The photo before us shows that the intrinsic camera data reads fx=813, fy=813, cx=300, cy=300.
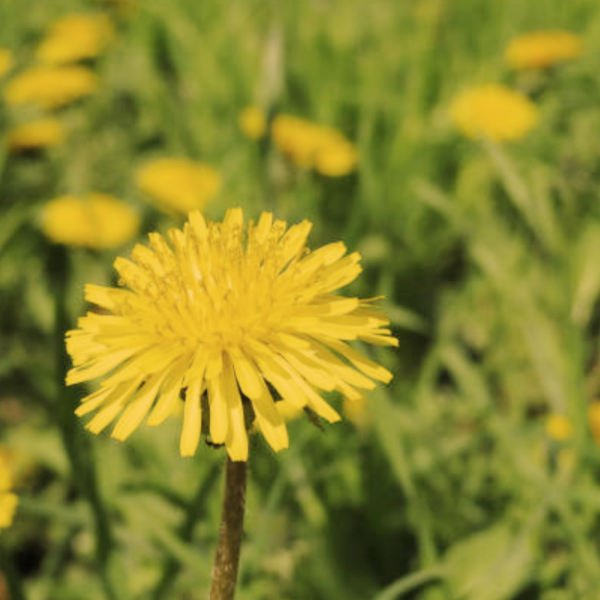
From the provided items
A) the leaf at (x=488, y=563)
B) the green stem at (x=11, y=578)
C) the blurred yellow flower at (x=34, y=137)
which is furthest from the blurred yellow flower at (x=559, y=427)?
the blurred yellow flower at (x=34, y=137)

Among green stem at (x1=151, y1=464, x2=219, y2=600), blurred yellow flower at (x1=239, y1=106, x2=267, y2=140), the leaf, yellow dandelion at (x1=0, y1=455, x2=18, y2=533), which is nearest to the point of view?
yellow dandelion at (x1=0, y1=455, x2=18, y2=533)

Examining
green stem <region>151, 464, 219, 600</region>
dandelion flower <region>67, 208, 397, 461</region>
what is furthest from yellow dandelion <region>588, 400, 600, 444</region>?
dandelion flower <region>67, 208, 397, 461</region>

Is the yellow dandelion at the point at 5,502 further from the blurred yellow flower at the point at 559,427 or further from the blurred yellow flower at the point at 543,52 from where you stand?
the blurred yellow flower at the point at 543,52

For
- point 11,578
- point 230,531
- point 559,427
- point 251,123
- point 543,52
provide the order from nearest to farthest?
point 230,531 → point 11,578 → point 559,427 → point 251,123 → point 543,52

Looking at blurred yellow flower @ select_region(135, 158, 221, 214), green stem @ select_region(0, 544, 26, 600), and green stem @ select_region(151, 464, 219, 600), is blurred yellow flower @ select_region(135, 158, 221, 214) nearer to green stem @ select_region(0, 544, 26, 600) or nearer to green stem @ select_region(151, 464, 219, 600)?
green stem @ select_region(151, 464, 219, 600)

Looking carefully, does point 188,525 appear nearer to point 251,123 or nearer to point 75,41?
point 251,123

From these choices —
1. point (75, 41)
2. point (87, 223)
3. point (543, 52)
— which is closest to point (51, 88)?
point (75, 41)

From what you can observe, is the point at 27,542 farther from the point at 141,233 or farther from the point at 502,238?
the point at 502,238
